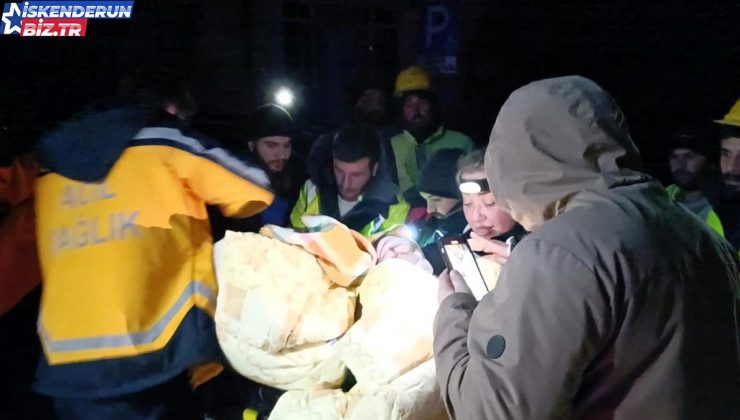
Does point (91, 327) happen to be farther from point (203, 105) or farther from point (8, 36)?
point (8, 36)

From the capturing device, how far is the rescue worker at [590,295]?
868mm

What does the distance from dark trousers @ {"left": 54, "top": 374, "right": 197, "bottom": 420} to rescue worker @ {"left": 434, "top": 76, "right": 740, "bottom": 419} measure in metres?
0.83

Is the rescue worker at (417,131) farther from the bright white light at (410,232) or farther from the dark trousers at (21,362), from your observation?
the dark trousers at (21,362)

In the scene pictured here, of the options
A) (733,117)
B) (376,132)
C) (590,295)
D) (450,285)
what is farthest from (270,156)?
(733,117)

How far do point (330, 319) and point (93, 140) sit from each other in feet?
2.18

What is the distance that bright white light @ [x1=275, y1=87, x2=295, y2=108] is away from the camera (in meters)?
1.73

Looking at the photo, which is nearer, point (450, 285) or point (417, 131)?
point (450, 285)

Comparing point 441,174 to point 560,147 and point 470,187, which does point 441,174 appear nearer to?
point 470,187

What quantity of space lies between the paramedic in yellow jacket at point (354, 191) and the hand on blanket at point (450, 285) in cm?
40

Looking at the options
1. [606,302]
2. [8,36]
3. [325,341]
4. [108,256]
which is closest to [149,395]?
[108,256]

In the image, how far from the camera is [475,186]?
1.53 metres

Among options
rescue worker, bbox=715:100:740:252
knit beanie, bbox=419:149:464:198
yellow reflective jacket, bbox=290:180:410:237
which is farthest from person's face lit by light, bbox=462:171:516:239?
rescue worker, bbox=715:100:740:252

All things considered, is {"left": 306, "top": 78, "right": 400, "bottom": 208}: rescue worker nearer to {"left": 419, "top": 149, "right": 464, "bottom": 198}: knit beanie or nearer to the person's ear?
{"left": 419, "top": 149, "right": 464, "bottom": 198}: knit beanie

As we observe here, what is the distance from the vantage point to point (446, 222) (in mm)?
1646
